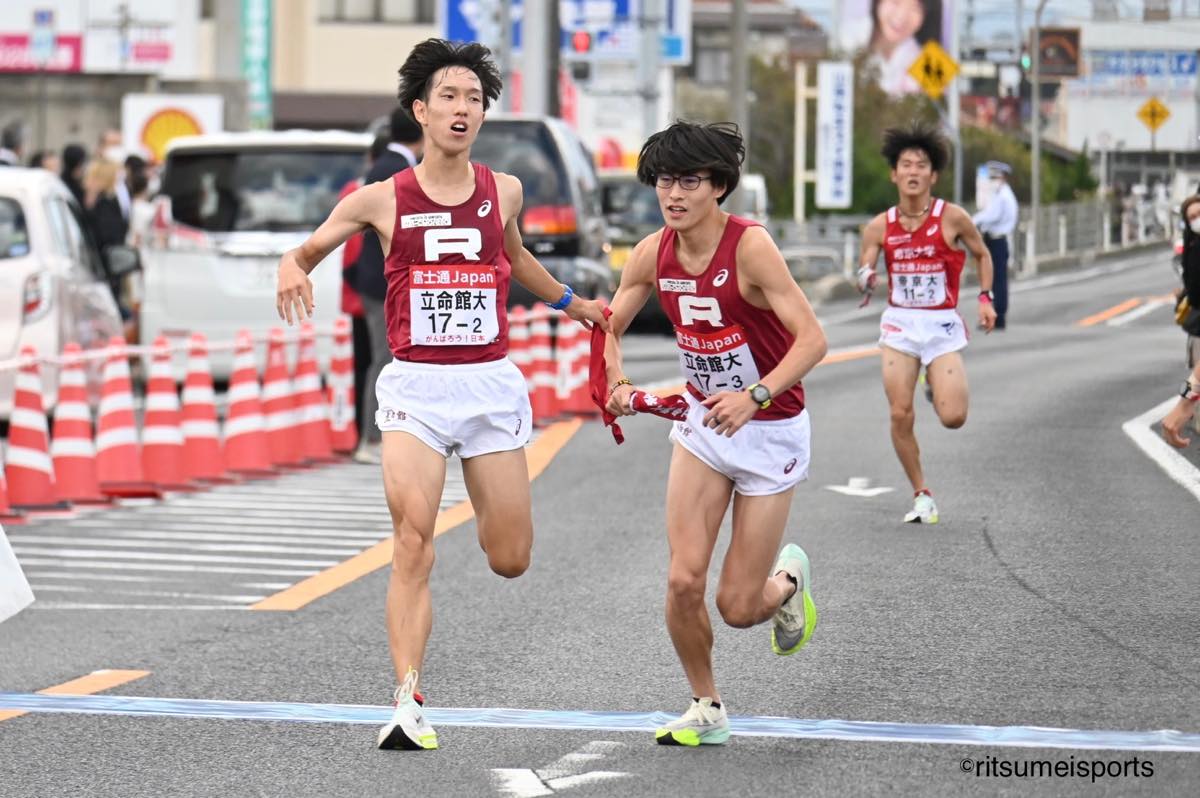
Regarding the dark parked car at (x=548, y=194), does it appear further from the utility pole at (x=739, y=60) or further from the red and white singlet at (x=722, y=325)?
the utility pole at (x=739, y=60)

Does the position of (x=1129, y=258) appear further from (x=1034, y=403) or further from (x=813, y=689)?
(x=813, y=689)

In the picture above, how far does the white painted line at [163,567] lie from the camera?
39.1 feet

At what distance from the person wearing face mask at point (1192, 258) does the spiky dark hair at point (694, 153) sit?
29.7 feet

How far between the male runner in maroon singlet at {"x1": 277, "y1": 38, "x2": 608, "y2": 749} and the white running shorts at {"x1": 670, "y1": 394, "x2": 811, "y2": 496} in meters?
0.53

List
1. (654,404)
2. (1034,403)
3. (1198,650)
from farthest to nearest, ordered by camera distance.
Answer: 1. (1034,403)
2. (1198,650)
3. (654,404)

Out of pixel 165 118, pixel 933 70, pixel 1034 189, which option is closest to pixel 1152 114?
pixel 1034 189

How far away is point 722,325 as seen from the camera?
7.50 metres

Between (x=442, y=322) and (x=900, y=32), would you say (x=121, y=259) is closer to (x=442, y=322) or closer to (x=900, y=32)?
(x=442, y=322)

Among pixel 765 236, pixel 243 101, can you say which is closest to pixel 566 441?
pixel 765 236

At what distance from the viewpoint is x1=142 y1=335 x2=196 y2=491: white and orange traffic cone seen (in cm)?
1547

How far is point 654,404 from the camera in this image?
738cm

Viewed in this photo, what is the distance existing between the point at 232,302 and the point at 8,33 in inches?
1284

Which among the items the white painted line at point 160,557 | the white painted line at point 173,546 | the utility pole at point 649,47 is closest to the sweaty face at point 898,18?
the utility pole at point 649,47

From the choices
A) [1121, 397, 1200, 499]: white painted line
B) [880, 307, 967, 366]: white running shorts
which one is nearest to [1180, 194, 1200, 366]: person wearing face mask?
[1121, 397, 1200, 499]: white painted line
